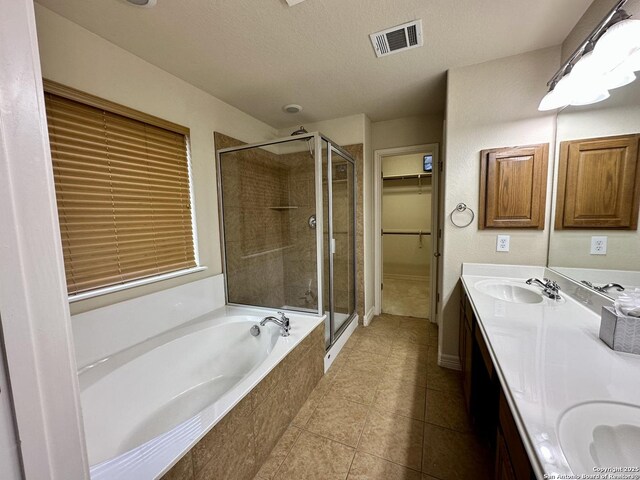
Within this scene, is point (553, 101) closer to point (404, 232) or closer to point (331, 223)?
point (331, 223)

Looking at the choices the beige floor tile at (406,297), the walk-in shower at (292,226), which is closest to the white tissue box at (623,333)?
the walk-in shower at (292,226)

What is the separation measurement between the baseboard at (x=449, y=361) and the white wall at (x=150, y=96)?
2.16 metres

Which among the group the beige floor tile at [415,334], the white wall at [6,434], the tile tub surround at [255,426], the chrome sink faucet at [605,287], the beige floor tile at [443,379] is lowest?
the beige floor tile at [443,379]

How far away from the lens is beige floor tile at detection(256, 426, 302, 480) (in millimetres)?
1368

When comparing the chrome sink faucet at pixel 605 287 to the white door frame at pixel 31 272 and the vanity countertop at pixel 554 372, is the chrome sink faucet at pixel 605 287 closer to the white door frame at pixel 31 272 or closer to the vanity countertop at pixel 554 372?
the vanity countertop at pixel 554 372

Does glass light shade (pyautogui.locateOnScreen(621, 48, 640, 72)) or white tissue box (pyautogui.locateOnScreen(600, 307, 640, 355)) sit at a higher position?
glass light shade (pyautogui.locateOnScreen(621, 48, 640, 72))

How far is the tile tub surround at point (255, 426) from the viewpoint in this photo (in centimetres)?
103

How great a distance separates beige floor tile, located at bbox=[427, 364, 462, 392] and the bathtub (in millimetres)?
1012

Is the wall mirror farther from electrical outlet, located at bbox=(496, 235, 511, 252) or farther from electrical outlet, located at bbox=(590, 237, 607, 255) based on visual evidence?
electrical outlet, located at bbox=(496, 235, 511, 252)

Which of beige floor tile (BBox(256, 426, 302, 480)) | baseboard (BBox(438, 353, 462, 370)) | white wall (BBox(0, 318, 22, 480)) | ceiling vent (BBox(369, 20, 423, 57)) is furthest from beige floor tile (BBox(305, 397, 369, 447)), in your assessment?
ceiling vent (BBox(369, 20, 423, 57))

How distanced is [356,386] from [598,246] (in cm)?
179

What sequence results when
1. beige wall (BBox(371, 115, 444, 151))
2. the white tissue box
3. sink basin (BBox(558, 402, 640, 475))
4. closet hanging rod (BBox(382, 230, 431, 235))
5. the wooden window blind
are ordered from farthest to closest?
closet hanging rod (BBox(382, 230, 431, 235))
beige wall (BBox(371, 115, 444, 151))
the wooden window blind
the white tissue box
sink basin (BBox(558, 402, 640, 475))

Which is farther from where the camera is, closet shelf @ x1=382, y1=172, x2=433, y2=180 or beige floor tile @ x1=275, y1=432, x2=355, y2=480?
closet shelf @ x1=382, y1=172, x2=433, y2=180

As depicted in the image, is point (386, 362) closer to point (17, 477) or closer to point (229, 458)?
point (229, 458)
